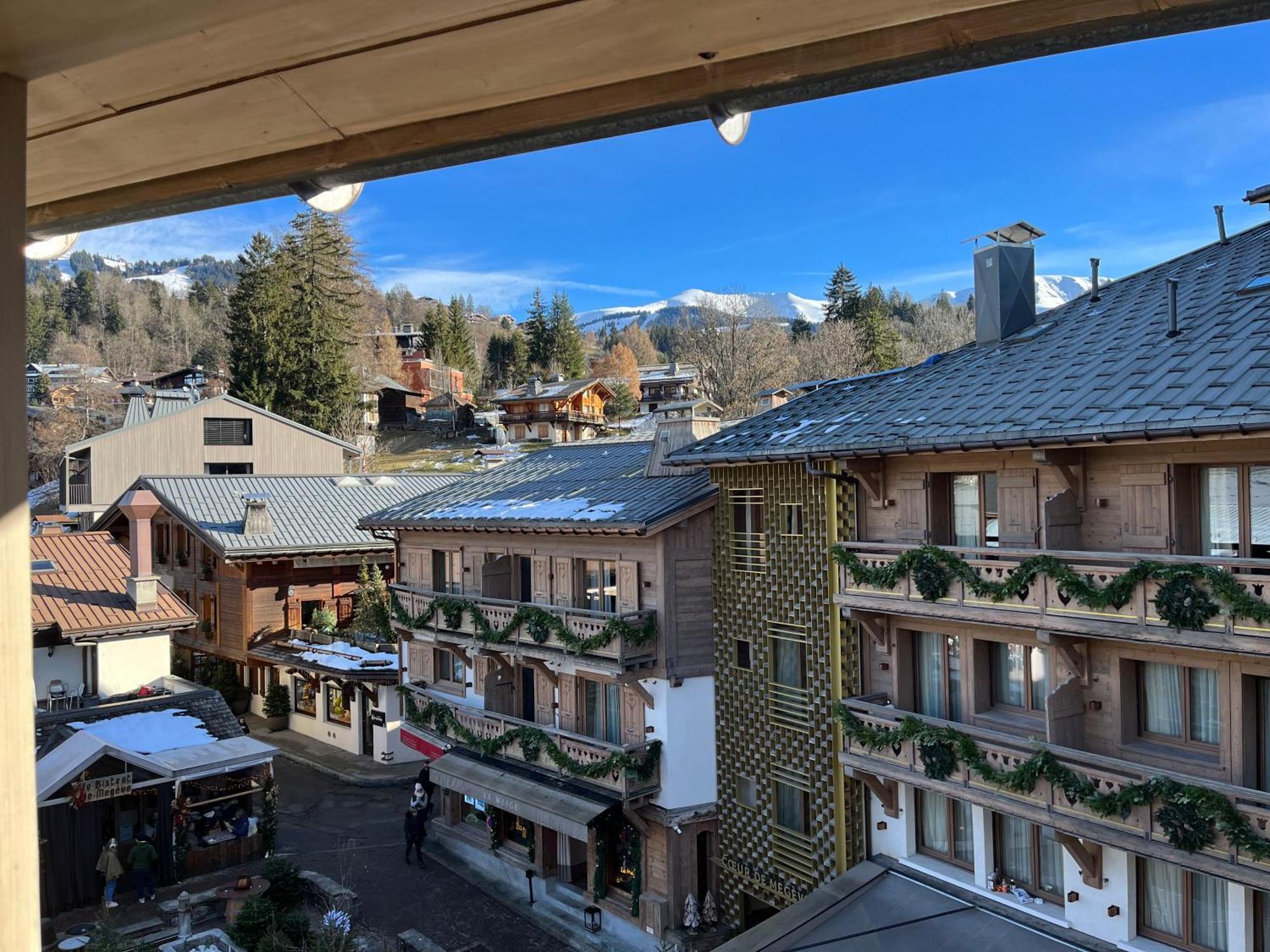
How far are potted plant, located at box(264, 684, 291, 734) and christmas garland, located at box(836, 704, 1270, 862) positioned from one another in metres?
26.6

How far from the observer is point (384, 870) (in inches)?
950

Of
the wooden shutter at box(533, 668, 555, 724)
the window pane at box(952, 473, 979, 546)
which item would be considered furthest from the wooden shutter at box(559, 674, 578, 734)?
the window pane at box(952, 473, 979, 546)

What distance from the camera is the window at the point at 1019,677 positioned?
49.5 ft

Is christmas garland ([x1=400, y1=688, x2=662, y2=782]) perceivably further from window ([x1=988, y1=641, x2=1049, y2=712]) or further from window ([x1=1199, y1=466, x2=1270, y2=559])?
window ([x1=1199, y1=466, x2=1270, y2=559])

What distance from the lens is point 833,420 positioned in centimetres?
1820

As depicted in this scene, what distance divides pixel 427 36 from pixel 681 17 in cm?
58

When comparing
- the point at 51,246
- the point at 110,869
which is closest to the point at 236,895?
the point at 110,869

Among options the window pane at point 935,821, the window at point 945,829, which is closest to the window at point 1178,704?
the window at point 945,829

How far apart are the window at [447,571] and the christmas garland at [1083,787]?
43.0 feet

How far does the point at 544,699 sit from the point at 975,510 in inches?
496

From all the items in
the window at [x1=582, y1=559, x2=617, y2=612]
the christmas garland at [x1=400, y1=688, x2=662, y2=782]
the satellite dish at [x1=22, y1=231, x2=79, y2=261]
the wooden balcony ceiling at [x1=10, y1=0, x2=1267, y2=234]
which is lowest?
the christmas garland at [x1=400, y1=688, x2=662, y2=782]

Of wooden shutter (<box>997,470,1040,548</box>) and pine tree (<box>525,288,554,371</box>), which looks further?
pine tree (<box>525,288,554,371</box>)

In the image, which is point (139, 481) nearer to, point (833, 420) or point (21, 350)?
point (833, 420)

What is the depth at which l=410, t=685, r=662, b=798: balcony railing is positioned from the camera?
20.2m
